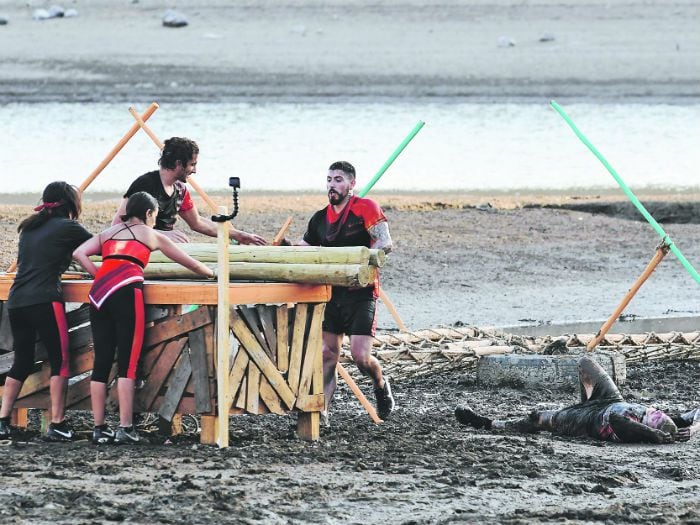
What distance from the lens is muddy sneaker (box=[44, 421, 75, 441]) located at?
9.25m

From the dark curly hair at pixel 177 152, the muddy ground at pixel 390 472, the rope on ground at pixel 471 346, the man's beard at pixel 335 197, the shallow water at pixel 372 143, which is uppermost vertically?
the shallow water at pixel 372 143

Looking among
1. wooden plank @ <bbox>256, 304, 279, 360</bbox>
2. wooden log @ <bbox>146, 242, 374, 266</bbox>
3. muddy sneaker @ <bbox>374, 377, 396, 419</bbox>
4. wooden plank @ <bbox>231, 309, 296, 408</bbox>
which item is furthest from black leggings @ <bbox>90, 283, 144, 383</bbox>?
muddy sneaker @ <bbox>374, 377, 396, 419</bbox>

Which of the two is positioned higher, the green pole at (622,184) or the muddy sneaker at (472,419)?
the green pole at (622,184)

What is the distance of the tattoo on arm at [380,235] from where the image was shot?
10.2m

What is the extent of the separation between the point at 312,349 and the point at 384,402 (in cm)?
124

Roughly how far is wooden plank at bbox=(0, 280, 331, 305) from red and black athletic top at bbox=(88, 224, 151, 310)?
0.50 ft

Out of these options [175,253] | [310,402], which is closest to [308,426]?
[310,402]

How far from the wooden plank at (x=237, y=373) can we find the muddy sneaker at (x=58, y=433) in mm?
968

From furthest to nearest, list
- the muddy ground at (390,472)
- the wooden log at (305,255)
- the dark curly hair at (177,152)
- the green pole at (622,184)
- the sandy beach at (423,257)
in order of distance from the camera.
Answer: the green pole at (622,184)
the dark curly hair at (177,152)
the wooden log at (305,255)
the sandy beach at (423,257)
the muddy ground at (390,472)

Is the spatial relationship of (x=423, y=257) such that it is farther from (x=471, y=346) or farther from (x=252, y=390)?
(x=252, y=390)

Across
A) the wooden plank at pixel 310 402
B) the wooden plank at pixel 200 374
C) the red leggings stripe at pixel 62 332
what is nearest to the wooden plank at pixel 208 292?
the red leggings stripe at pixel 62 332

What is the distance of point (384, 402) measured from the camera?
1061cm

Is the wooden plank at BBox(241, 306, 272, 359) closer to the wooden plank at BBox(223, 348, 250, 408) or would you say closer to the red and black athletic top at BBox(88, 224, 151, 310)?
the wooden plank at BBox(223, 348, 250, 408)

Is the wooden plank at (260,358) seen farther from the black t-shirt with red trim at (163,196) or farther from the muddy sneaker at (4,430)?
the muddy sneaker at (4,430)
